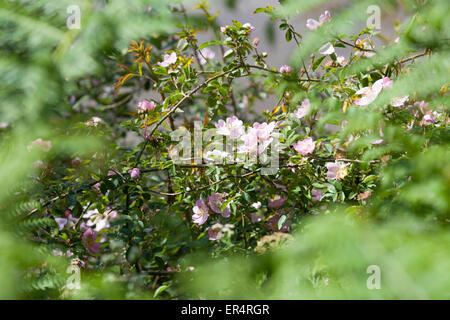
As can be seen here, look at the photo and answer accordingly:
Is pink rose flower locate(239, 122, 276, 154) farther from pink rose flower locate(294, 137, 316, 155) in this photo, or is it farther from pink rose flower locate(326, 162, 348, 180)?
pink rose flower locate(326, 162, 348, 180)

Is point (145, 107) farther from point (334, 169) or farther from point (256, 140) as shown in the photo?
point (334, 169)

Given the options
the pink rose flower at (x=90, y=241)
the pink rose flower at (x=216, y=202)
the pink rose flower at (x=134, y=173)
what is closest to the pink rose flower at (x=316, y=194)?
the pink rose flower at (x=216, y=202)

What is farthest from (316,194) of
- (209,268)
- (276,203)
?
(209,268)

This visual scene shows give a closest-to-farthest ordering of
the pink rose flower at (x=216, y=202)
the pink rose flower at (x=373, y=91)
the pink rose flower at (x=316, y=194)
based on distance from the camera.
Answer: the pink rose flower at (x=373, y=91) → the pink rose flower at (x=216, y=202) → the pink rose flower at (x=316, y=194)

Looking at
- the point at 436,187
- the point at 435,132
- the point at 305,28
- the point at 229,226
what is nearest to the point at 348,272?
the point at 436,187

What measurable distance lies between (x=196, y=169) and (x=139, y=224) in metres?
0.31

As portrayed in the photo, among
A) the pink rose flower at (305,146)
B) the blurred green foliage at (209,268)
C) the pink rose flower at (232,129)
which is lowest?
the blurred green foliage at (209,268)

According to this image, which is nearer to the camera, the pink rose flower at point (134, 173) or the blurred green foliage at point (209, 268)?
the blurred green foliage at point (209, 268)

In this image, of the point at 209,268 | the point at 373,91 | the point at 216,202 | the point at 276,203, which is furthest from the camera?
the point at 276,203

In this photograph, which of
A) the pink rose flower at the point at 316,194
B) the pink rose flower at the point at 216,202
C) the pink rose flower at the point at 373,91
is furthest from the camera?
the pink rose flower at the point at 316,194

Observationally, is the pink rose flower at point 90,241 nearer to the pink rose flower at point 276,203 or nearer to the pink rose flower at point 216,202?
the pink rose flower at point 216,202

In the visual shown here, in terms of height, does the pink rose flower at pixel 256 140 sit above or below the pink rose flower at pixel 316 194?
above

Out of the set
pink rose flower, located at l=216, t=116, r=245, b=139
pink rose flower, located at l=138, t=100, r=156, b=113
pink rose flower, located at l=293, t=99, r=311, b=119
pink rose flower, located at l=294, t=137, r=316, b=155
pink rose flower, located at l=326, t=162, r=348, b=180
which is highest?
pink rose flower, located at l=138, t=100, r=156, b=113

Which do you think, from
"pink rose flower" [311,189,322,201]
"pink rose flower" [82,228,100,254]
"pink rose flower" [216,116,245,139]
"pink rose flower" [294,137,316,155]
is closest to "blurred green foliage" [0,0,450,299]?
"pink rose flower" [294,137,316,155]
